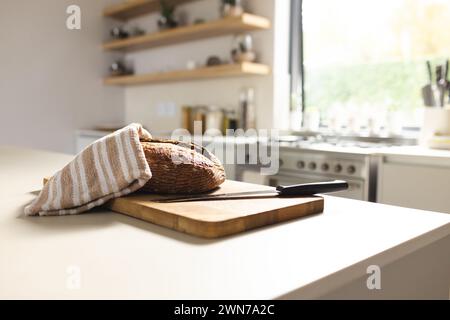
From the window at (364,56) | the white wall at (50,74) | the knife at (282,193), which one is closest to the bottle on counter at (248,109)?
the window at (364,56)

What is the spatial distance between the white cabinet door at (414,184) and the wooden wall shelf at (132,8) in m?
2.12

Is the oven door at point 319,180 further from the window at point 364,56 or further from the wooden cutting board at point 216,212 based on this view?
the wooden cutting board at point 216,212

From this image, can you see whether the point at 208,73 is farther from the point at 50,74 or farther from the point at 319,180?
the point at 50,74

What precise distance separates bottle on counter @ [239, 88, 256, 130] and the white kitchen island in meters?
2.12

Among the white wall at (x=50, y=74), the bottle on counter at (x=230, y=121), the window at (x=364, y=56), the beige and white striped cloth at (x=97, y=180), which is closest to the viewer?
the beige and white striped cloth at (x=97, y=180)

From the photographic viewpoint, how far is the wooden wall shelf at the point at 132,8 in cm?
326

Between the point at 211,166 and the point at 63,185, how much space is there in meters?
0.26

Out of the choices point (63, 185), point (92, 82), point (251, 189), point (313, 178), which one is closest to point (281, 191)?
point (251, 189)

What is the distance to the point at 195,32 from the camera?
9.63ft

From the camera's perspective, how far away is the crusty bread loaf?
2.44 ft

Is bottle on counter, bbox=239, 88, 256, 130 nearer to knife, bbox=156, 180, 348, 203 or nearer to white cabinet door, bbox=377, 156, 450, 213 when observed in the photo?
white cabinet door, bbox=377, 156, 450, 213

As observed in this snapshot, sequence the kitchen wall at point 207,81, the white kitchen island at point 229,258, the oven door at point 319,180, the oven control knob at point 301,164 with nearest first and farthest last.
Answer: the white kitchen island at point 229,258, the oven door at point 319,180, the oven control knob at point 301,164, the kitchen wall at point 207,81

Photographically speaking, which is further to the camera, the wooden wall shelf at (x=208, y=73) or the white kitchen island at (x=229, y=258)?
the wooden wall shelf at (x=208, y=73)
